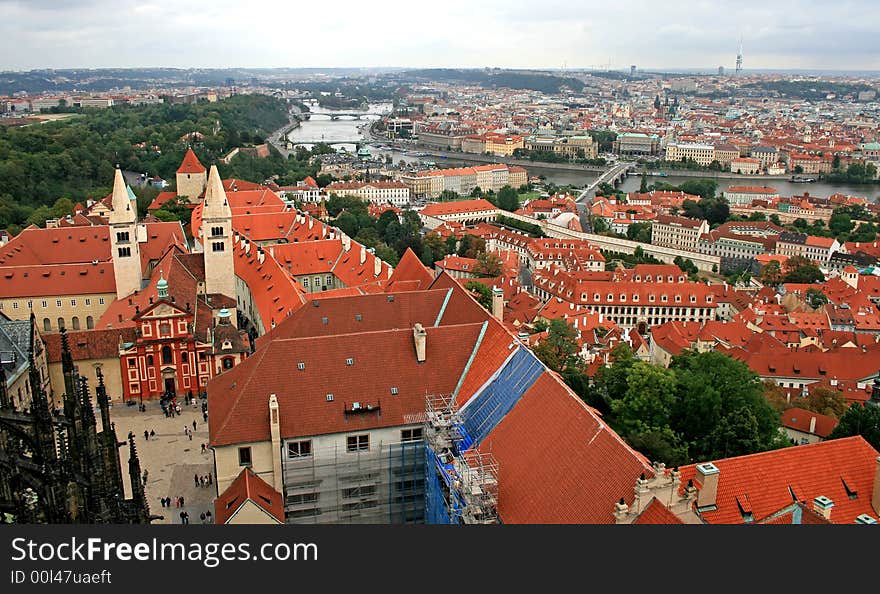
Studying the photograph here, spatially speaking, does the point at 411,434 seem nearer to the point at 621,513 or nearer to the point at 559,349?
the point at 621,513

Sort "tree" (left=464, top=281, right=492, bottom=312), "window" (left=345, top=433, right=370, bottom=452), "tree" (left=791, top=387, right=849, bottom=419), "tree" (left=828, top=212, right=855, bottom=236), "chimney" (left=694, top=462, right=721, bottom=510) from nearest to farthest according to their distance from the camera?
"chimney" (left=694, top=462, right=721, bottom=510)
"window" (left=345, top=433, right=370, bottom=452)
"tree" (left=791, top=387, right=849, bottom=419)
"tree" (left=464, top=281, right=492, bottom=312)
"tree" (left=828, top=212, right=855, bottom=236)

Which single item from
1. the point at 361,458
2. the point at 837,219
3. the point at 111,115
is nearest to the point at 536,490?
the point at 361,458

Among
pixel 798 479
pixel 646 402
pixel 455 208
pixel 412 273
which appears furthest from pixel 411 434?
pixel 455 208

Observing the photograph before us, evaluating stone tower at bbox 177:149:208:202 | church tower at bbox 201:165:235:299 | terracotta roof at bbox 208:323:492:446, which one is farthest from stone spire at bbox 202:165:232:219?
stone tower at bbox 177:149:208:202

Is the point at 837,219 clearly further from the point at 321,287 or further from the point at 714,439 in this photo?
the point at 714,439

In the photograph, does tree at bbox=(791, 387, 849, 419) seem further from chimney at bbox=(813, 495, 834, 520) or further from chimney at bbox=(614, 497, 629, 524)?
chimney at bbox=(614, 497, 629, 524)

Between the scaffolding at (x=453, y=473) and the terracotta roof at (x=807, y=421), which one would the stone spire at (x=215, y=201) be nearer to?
the scaffolding at (x=453, y=473)
